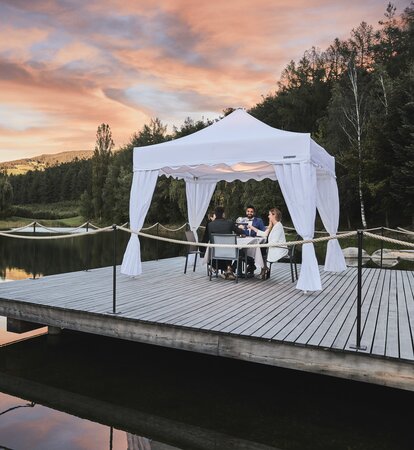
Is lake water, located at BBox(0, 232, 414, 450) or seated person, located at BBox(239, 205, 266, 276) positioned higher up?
seated person, located at BBox(239, 205, 266, 276)

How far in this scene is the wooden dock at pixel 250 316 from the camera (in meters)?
4.45

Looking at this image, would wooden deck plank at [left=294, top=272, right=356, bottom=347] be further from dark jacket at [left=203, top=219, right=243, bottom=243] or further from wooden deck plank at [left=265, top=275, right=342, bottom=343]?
dark jacket at [left=203, top=219, right=243, bottom=243]

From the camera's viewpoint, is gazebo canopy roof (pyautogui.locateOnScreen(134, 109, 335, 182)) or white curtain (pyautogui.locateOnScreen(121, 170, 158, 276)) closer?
gazebo canopy roof (pyautogui.locateOnScreen(134, 109, 335, 182))

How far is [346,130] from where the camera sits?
31.2 meters

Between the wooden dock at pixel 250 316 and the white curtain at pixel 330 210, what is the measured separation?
0.93 meters

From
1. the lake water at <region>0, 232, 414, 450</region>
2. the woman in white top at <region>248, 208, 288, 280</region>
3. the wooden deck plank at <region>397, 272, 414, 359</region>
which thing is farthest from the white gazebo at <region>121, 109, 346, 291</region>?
the lake water at <region>0, 232, 414, 450</region>

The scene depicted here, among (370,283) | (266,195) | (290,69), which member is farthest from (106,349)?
(290,69)

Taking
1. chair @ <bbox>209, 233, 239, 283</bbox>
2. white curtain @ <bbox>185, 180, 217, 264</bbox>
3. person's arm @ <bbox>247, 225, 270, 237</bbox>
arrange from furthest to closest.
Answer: white curtain @ <bbox>185, 180, 217, 264</bbox>
person's arm @ <bbox>247, 225, 270, 237</bbox>
chair @ <bbox>209, 233, 239, 283</bbox>

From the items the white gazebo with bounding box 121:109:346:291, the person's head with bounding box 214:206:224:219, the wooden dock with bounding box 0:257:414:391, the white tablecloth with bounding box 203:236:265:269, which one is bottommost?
the wooden dock with bounding box 0:257:414:391

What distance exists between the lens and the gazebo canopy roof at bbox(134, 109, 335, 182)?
24.0 ft

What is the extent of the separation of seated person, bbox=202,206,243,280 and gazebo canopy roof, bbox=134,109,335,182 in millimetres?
991

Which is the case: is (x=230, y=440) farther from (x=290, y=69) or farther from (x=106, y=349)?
(x=290, y=69)

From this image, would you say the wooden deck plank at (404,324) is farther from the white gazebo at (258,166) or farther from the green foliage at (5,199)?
the green foliage at (5,199)

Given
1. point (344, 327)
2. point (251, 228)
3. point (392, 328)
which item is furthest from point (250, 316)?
point (251, 228)
